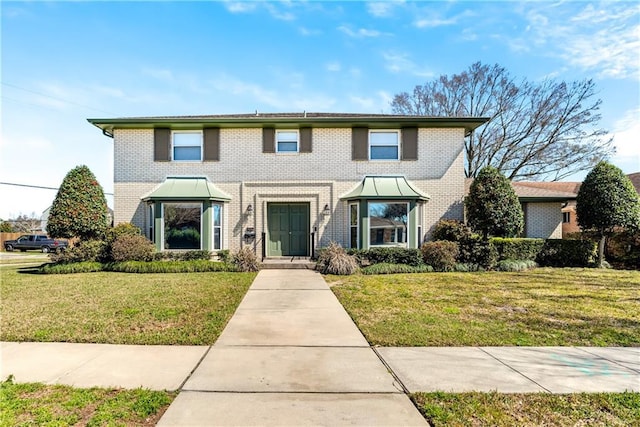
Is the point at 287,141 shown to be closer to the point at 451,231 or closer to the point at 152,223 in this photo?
the point at 152,223

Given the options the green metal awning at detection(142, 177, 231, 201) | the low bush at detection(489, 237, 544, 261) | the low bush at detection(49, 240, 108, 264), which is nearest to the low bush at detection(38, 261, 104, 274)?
the low bush at detection(49, 240, 108, 264)

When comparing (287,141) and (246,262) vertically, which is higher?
(287,141)

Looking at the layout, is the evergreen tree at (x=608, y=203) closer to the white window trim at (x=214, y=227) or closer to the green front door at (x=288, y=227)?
the green front door at (x=288, y=227)

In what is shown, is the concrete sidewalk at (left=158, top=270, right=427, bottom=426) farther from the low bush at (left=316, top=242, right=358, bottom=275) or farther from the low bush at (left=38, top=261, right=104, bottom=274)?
the low bush at (left=38, top=261, right=104, bottom=274)

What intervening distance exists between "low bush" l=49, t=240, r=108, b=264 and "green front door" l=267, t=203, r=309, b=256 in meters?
6.96

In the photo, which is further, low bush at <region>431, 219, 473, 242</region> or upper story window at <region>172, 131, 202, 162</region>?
upper story window at <region>172, 131, 202, 162</region>

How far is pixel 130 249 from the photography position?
13.2 meters

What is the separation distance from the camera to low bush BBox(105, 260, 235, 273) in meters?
12.6

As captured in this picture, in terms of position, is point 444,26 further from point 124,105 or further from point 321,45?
point 124,105

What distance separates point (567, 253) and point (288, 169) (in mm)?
12985

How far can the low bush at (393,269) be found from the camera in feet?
41.0

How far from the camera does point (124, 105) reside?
762 inches

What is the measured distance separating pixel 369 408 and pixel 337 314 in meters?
3.70

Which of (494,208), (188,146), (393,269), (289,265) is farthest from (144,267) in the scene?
(494,208)
